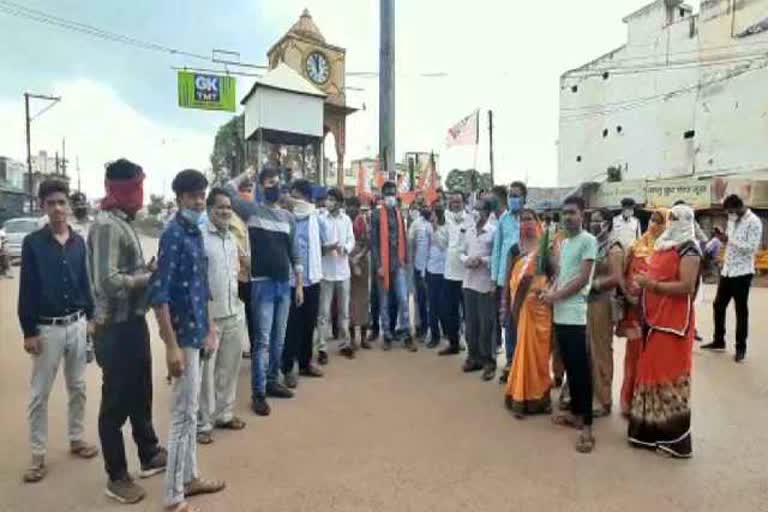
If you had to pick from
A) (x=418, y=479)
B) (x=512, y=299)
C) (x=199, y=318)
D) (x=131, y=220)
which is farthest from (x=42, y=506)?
(x=512, y=299)

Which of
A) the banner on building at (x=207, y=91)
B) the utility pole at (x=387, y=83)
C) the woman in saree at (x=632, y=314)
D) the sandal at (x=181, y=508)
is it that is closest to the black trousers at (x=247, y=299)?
the sandal at (x=181, y=508)

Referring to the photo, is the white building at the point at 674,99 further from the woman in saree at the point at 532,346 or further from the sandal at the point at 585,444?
the sandal at the point at 585,444

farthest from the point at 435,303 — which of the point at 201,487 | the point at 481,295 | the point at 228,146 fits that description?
the point at 228,146

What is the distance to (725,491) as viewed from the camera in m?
3.35

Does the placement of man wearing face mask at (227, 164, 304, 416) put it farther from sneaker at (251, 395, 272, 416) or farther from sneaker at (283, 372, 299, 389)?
sneaker at (283, 372, 299, 389)

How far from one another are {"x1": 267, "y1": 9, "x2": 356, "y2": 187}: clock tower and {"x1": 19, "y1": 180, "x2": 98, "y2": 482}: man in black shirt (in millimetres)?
17235

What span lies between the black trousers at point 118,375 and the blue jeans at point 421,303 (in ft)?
14.8

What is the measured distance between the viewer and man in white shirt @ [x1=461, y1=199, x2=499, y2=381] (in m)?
5.73

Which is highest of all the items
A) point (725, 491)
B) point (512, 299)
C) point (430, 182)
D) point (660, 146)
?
point (660, 146)

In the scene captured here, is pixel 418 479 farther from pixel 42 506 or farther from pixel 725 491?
pixel 42 506

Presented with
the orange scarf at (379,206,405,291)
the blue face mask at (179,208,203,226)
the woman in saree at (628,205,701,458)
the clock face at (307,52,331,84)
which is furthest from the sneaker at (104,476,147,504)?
the clock face at (307,52,331,84)

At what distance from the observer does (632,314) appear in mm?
4535

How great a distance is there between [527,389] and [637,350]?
889 millimetres

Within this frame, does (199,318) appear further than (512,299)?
No
